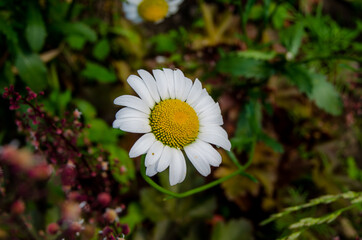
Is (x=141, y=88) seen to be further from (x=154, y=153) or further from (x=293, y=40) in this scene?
(x=293, y=40)

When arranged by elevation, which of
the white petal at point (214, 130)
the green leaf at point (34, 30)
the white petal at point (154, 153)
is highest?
the green leaf at point (34, 30)

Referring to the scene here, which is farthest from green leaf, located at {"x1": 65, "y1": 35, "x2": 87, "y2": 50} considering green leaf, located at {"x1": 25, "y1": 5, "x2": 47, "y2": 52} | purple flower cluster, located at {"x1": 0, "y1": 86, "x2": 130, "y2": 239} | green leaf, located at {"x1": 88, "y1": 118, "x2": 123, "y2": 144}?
purple flower cluster, located at {"x1": 0, "y1": 86, "x2": 130, "y2": 239}

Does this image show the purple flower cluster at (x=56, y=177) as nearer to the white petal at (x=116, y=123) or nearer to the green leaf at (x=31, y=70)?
the white petal at (x=116, y=123)

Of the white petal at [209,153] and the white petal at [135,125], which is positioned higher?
the white petal at [135,125]

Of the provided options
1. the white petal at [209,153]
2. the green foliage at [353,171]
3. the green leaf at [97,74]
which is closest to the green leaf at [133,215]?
the green leaf at [97,74]

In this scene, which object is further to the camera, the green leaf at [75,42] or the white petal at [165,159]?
the green leaf at [75,42]

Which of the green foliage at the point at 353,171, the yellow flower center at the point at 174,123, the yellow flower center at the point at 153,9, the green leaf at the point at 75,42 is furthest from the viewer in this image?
the green foliage at the point at 353,171

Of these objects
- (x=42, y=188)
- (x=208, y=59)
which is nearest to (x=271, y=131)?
(x=208, y=59)
